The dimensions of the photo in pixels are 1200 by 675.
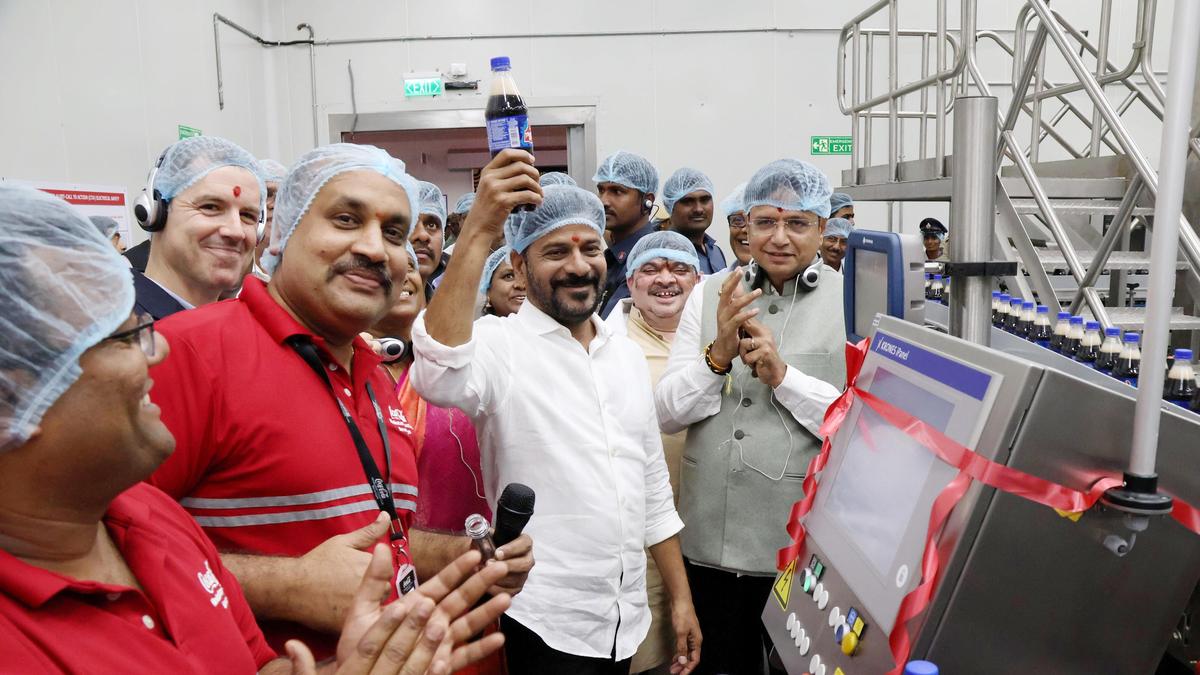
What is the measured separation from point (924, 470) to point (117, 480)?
84cm

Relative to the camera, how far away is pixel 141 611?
0.72 meters

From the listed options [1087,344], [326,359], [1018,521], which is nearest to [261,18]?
[326,359]

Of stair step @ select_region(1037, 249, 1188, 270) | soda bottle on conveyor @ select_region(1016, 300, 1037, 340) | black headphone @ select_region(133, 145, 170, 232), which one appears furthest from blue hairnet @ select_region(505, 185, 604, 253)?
stair step @ select_region(1037, 249, 1188, 270)

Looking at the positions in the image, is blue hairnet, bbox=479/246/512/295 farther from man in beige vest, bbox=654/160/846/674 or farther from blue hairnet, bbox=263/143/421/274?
blue hairnet, bbox=263/143/421/274

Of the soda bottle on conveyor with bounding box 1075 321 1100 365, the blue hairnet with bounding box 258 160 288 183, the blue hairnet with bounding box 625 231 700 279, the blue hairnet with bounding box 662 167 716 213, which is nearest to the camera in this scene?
the soda bottle on conveyor with bounding box 1075 321 1100 365

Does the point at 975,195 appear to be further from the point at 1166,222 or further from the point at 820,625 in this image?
the point at 820,625

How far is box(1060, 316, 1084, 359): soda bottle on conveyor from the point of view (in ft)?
6.56

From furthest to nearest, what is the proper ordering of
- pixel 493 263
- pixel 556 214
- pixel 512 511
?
pixel 493 263
pixel 556 214
pixel 512 511

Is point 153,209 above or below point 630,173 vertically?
below

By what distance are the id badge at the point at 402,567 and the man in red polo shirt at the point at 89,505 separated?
0.31 meters

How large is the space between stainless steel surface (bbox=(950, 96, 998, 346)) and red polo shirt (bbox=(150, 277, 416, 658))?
38.0 inches

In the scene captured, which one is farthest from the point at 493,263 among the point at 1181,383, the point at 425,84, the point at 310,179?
the point at 425,84

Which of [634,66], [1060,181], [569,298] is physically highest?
[634,66]

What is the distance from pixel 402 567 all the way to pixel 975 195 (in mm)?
1008
